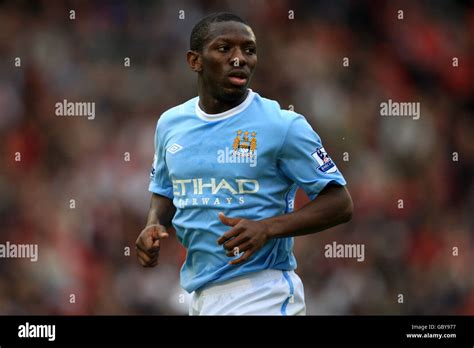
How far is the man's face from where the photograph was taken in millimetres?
4195

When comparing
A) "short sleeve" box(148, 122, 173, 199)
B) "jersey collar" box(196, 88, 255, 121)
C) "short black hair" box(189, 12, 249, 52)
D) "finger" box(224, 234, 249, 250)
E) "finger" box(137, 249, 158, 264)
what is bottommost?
"finger" box(137, 249, 158, 264)

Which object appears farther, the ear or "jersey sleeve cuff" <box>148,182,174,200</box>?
"jersey sleeve cuff" <box>148,182,174,200</box>

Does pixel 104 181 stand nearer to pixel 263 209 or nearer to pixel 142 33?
pixel 142 33

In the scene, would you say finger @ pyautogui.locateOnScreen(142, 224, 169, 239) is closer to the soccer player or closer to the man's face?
the soccer player

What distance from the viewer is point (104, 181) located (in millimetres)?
8406

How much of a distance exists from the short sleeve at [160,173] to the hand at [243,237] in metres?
0.78

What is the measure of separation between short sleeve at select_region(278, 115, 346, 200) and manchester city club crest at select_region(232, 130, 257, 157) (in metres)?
0.13

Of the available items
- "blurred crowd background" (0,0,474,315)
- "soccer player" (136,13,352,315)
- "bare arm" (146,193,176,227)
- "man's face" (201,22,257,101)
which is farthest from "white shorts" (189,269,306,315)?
"blurred crowd background" (0,0,474,315)

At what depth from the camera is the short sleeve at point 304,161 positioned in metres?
4.11

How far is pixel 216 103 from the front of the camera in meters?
4.31

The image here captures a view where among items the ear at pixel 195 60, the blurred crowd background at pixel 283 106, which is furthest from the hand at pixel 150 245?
the blurred crowd background at pixel 283 106

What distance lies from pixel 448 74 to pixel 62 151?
391 centimetres

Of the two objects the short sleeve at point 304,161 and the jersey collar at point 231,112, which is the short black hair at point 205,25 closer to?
the jersey collar at point 231,112
